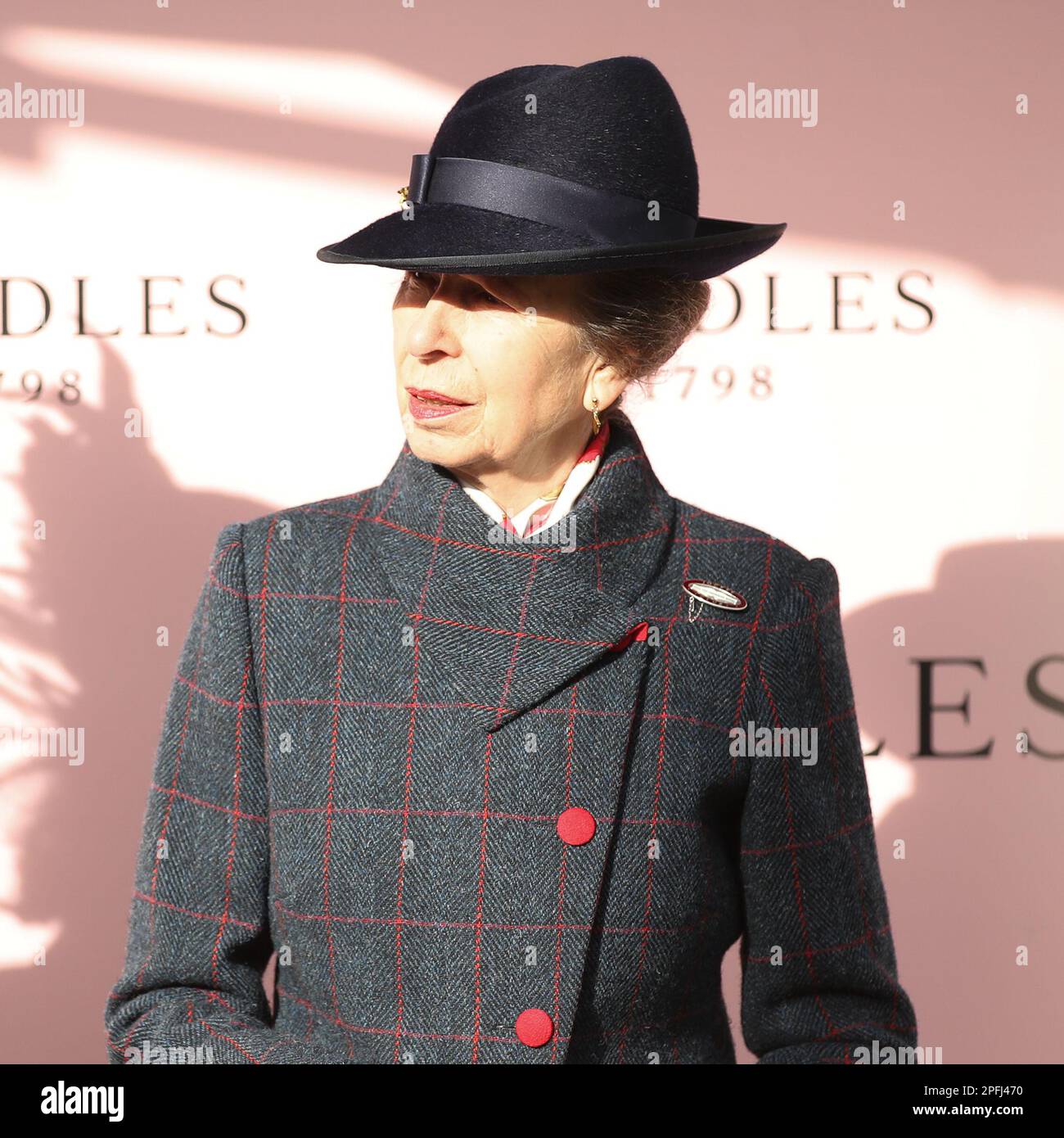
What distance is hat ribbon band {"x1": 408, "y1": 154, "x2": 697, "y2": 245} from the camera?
1.30 metres

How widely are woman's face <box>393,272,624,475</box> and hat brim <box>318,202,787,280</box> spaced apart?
0.03 metres

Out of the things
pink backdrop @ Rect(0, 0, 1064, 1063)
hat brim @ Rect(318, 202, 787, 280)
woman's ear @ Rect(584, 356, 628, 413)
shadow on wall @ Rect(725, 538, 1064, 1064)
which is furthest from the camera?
shadow on wall @ Rect(725, 538, 1064, 1064)

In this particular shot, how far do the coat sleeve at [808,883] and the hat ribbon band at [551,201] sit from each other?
0.38 m

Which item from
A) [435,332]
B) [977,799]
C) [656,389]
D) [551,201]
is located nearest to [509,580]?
[435,332]

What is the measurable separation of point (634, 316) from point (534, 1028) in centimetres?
64

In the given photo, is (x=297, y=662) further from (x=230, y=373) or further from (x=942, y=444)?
(x=942, y=444)

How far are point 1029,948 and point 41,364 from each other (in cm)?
192

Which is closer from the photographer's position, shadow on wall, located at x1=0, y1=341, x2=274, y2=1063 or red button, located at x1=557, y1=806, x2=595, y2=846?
red button, located at x1=557, y1=806, x2=595, y2=846

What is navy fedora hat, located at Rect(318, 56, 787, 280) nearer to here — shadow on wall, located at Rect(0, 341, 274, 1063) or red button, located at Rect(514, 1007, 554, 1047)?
red button, located at Rect(514, 1007, 554, 1047)

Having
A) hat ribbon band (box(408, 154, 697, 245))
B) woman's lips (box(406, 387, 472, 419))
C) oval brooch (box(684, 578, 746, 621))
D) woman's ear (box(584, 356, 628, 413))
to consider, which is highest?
hat ribbon band (box(408, 154, 697, 245))

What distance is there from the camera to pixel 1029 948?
256cm

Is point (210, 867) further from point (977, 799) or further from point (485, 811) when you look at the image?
point (977, 799)

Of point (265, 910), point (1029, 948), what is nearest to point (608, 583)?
point (265, 910)

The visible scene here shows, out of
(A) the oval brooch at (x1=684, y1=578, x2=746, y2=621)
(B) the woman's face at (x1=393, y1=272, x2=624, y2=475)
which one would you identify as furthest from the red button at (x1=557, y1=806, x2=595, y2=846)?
(B) the woman's face at (x1=393, y1=272, x2=624, y2=475)
